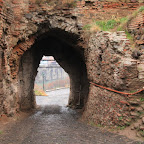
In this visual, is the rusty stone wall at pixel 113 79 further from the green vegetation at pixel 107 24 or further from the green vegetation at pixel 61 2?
the green vegetation at pixel 61 2

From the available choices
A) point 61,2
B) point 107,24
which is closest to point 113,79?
point 107,24

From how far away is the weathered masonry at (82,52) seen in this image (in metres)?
4.59

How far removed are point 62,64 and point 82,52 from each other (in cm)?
305

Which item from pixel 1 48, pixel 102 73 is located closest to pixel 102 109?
pixel 102 73

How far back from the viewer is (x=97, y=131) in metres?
4.71

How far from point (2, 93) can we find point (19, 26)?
260cm

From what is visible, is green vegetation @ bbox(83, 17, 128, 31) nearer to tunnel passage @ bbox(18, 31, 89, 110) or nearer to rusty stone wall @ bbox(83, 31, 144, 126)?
rusty stone wall @ bbox(83, 31, 144, 126)

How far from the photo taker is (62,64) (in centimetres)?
1049

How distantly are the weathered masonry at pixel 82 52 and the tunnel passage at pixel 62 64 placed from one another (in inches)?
2.0

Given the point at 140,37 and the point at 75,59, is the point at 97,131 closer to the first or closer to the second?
the point at 140,37

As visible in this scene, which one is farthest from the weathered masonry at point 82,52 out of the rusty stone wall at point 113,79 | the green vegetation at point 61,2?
the green vegetation at point 61,2

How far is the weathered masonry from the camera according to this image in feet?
15.0

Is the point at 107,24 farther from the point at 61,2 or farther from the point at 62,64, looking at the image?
the point at 62,64

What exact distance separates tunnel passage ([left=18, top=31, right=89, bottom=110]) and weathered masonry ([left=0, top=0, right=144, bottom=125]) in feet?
0.16
